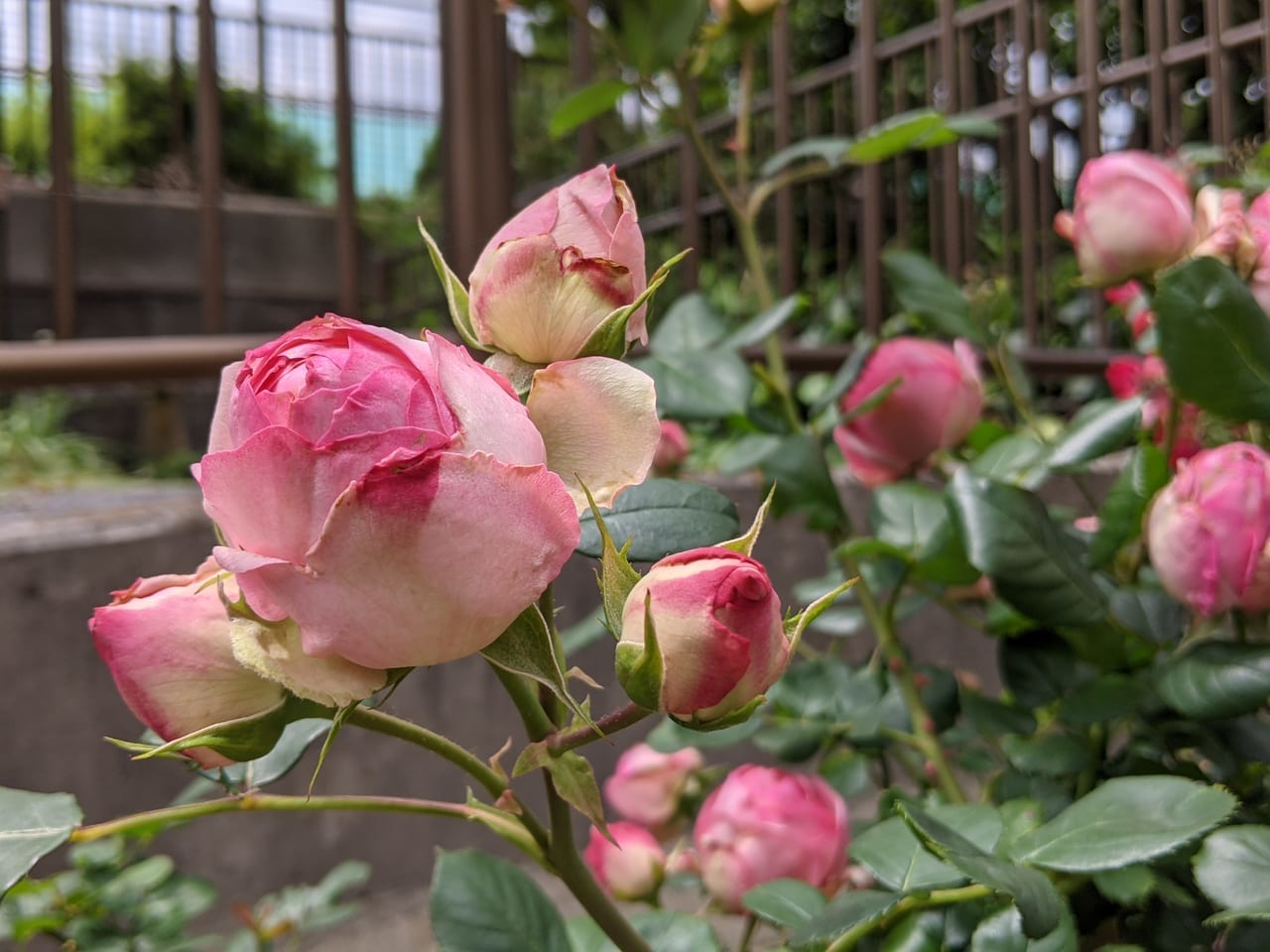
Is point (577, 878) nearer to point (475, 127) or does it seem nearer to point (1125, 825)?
point (1125, 825)

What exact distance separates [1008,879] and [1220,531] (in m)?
0.19

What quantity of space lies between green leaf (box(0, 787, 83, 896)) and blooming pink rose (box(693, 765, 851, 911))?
0.30 m

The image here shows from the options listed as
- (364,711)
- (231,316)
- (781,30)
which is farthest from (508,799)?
(231,316)

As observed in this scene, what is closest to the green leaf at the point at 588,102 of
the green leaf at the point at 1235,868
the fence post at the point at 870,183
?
the green leaf at the point at 1235,868

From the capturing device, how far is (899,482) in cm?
55

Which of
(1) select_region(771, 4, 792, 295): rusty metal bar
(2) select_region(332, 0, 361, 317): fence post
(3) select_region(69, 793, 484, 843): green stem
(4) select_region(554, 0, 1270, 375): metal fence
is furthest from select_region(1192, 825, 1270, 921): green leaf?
(1) select_region(771, 4, 792, 295): rusty metal bar

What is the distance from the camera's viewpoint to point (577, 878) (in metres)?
0.28

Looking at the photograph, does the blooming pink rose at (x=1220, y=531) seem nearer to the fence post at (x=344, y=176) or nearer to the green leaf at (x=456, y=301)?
the green leaf at (x=456, y=301)

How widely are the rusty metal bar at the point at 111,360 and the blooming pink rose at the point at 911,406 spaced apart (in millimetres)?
552

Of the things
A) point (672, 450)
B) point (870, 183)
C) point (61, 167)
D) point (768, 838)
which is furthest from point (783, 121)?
point (768, 838)

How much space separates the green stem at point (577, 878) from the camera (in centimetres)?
27

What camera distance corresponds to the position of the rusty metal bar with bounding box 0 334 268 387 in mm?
844

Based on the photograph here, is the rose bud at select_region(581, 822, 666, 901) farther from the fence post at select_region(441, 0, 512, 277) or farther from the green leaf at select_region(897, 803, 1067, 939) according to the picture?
the fence post at select_region(441, 0, 512, 277)

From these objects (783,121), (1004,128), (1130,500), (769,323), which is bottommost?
(1130,500)
